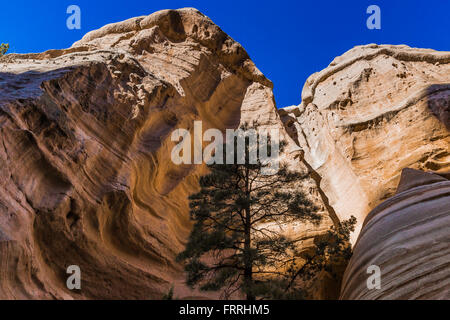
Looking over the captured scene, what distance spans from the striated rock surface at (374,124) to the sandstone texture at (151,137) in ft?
0.26

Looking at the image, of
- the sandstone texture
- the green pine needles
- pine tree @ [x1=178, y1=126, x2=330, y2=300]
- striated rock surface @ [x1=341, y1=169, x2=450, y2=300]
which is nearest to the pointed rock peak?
striated rock surface @ [x1=341, y1=169, x2=450, y2=300]

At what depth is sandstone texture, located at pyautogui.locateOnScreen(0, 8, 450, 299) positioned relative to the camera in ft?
37.9

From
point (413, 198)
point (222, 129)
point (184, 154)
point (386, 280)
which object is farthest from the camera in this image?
point (222, 129)

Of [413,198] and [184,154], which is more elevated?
[184,154]

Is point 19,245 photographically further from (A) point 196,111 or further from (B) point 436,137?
(B) point 436,137

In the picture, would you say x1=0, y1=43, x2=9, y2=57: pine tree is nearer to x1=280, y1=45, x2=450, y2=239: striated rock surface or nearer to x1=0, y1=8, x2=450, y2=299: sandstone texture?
x1=0, y1=8, x2=450, y2=299: sandstone texture

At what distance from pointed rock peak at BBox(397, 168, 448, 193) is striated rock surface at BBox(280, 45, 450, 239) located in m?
3.34

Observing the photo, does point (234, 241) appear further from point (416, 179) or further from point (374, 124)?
point (374, 124)

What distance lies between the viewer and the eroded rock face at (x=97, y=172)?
1077 cm

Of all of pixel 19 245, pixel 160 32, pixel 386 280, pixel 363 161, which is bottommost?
pixel 386 280

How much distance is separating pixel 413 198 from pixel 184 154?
11.3 metres

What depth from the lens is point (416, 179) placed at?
13.4 meters

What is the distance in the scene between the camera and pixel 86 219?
12828mm
